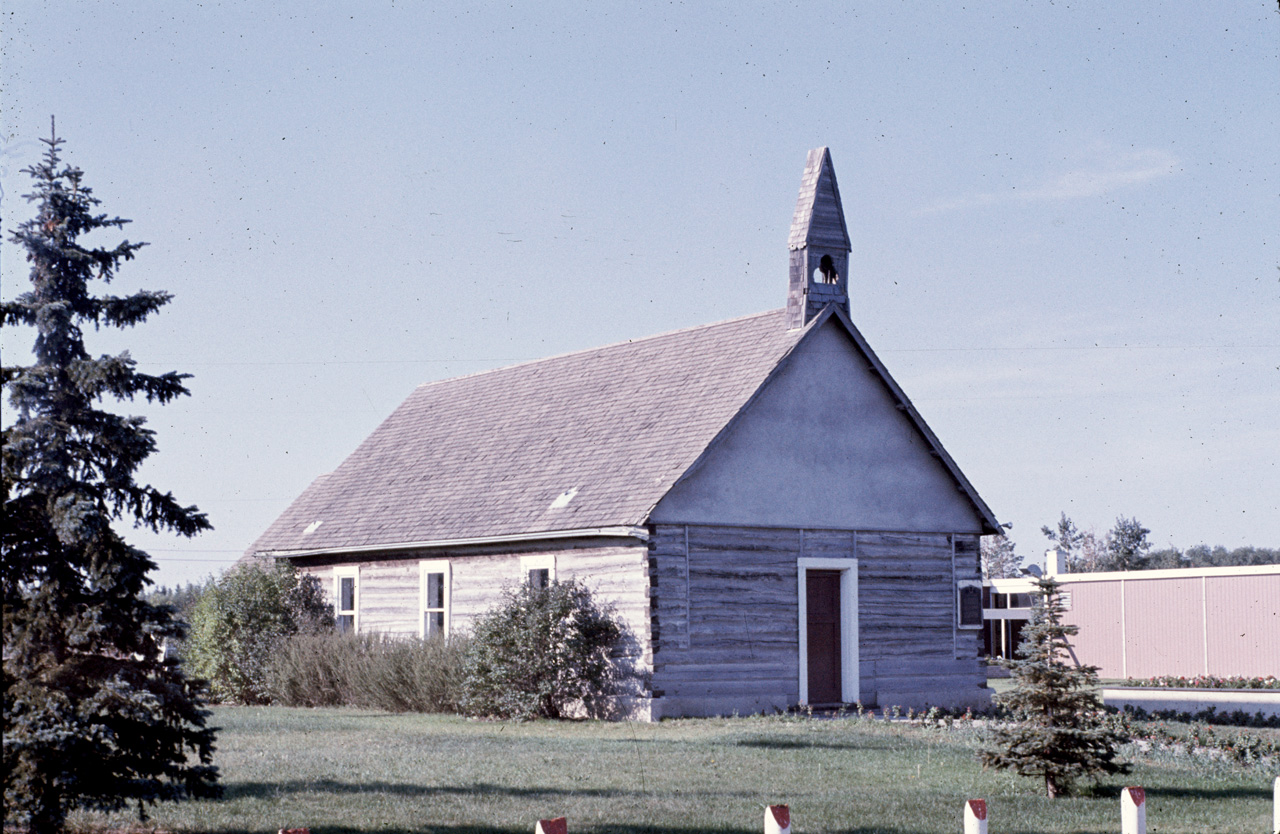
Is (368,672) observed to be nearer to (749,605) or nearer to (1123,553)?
(749,605)

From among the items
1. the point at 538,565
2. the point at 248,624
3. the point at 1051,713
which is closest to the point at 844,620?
the point at 538,565

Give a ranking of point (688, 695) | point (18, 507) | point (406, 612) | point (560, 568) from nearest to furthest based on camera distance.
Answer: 1. point (18, 507)
2. point (688, 695)
3. point (560, 568)
4. point (406, 612)

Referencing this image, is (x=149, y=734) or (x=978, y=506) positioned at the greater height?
(x=978, y=506)

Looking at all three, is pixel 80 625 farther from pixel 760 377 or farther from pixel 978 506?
pixel 978 506

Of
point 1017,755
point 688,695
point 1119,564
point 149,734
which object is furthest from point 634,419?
point 1119,564

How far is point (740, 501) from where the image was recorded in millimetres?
23750

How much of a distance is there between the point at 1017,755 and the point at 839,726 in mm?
7065

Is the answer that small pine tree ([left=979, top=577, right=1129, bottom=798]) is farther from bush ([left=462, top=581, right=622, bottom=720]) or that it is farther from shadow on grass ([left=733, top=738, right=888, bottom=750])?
bush ([left=462, top=581, right=622, bottom=720])

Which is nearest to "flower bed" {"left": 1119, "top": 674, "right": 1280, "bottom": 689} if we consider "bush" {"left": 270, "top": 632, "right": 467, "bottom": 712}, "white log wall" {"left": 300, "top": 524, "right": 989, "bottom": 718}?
"white log wall" {"left": 300, "top": 524, "right": 989, "bottom": 718}

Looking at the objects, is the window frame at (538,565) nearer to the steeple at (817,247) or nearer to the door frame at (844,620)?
the door frame at (844,620)

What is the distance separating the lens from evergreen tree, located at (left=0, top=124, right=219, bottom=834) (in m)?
10.2

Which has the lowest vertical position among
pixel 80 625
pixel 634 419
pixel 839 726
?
pixel 839 726

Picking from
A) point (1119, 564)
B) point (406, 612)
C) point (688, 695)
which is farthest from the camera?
point (1119, 564)

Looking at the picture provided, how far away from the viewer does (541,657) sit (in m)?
22.8
